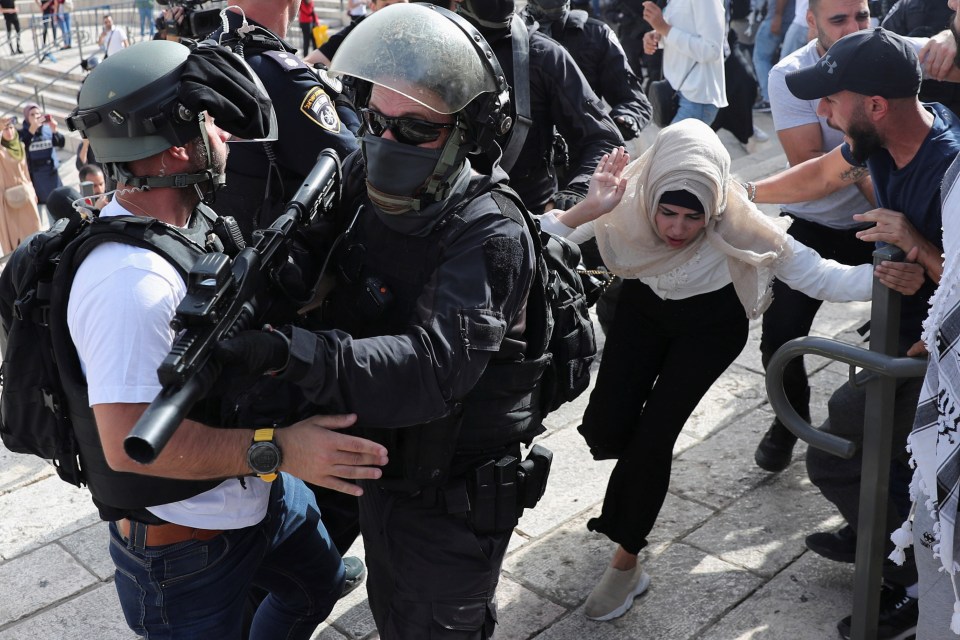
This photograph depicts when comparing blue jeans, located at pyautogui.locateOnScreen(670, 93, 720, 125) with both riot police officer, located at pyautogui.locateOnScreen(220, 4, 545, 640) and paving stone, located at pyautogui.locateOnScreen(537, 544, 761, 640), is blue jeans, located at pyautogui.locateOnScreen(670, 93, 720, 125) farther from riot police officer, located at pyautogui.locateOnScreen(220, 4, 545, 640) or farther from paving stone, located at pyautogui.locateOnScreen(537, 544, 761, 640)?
riot police officer, located at pyautogui.locateOnScreen(220, 4, 545, 640)

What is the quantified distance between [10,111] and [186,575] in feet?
61.1

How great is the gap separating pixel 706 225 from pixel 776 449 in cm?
135

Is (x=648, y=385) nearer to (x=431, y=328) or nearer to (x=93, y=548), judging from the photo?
(x=431, y=328)

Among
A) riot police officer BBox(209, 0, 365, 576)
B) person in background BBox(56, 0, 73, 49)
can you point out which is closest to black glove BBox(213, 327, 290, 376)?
riot police officer BBox(209, 0, 365, 576)

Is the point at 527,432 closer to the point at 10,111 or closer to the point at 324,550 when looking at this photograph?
the point at 324,550

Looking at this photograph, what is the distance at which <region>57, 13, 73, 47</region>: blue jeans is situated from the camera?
20688 mm

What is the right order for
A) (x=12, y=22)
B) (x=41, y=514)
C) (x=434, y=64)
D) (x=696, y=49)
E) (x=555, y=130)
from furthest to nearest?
(x=12, y=22) → (x=696, y=49) → (x=555, y=130) → (x=41, y=514) → (x=434, y=64)

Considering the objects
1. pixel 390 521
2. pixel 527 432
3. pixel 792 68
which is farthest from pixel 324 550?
pixel 792 68

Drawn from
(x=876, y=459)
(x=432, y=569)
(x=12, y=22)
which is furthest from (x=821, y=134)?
(x=12, y=22)

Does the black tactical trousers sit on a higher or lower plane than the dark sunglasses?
lower

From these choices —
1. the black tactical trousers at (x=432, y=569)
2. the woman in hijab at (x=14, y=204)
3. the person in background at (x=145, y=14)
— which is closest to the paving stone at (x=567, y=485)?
the black tactical trousers at (x=432, y=569)

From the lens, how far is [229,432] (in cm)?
218

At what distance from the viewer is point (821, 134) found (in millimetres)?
4062

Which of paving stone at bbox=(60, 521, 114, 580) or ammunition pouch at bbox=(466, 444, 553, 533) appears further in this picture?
paving stone at bbox=(60, 521, 114, 580)
